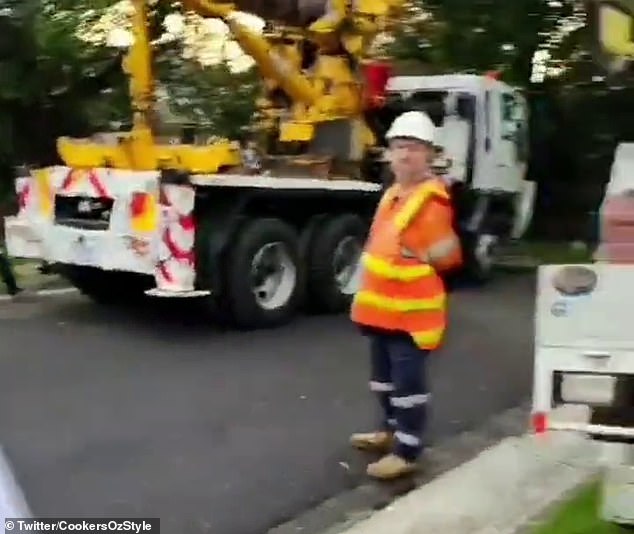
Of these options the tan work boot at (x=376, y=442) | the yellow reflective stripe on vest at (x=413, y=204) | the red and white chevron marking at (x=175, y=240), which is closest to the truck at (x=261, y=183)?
the red and white chevron marking at (x=175, y=240)

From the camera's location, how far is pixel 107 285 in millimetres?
11180

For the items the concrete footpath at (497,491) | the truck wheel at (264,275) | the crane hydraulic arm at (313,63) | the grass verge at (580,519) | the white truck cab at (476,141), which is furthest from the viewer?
the white truck cab at (476,141)

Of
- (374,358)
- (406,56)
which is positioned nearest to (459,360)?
(374,358)

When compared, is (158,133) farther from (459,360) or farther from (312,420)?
(312,420)

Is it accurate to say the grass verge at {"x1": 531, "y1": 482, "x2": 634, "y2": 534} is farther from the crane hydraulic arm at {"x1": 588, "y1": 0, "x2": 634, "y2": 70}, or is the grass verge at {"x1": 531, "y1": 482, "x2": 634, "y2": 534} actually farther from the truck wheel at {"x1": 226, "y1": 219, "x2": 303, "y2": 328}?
the truck wheel at {"x1": 226, "y1": 219, "x2": 303, "y2": 328}

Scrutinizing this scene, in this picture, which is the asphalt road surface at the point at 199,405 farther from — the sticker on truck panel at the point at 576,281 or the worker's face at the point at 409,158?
the sticker on truck panel at the point at 576,281

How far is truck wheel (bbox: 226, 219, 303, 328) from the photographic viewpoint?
32.2 feet

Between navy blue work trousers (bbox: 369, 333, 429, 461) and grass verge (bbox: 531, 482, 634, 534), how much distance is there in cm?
86

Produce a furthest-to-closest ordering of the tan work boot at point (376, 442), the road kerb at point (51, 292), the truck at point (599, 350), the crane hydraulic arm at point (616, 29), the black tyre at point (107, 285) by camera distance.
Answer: the road kerb at point (51, 292), the black tyre at point (107, 285), the crane hydraulic arm at point (616, 29), the tan work boot at point (376, 442), the truck at point (599, 350)

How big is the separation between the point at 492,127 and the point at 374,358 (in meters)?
7.28

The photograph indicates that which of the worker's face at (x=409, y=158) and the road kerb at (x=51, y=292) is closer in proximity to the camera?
the worker's face at (x=409, y=158)

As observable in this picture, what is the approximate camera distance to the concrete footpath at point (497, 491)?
18.2 feet

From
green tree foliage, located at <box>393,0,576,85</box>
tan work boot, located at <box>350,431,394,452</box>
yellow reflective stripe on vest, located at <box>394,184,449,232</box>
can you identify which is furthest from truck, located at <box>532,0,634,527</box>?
green tree foliage, located at <box>393,0,576,85</box>

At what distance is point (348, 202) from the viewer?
447 inches
